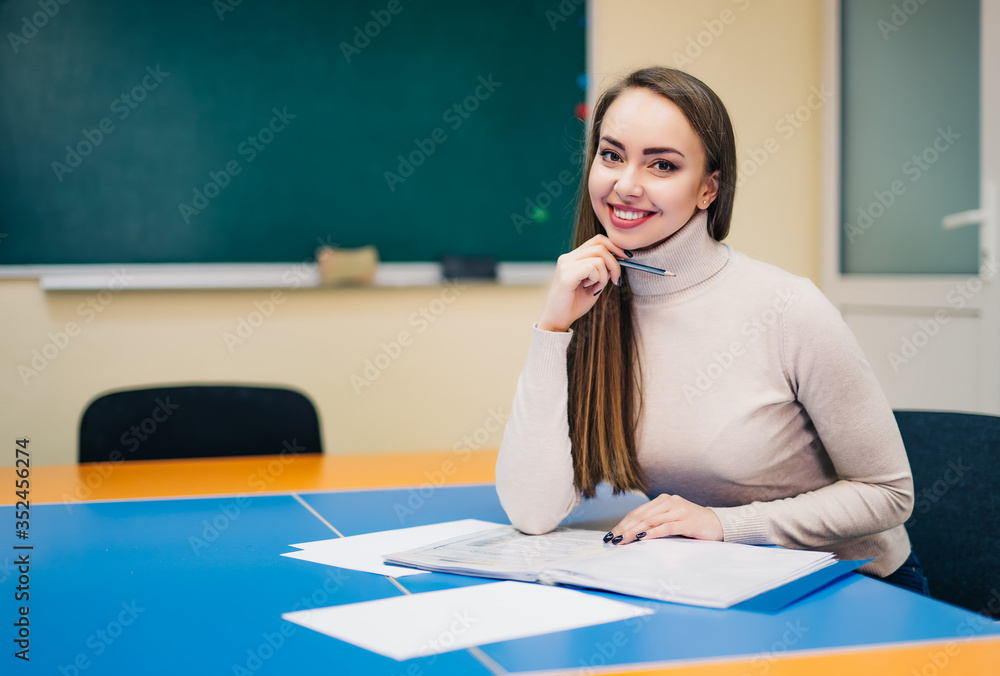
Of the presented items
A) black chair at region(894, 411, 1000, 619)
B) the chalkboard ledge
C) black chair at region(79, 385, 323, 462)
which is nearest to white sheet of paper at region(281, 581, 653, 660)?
black chair at region(894, 411, 1000, 619)

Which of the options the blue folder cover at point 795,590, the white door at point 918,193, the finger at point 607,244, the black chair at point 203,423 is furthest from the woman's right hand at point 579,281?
the white door at point 918,193

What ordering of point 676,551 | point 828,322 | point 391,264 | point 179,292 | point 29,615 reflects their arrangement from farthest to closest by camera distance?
1. point 391,264
2. point 179,292
3. point 828,322
4. point 676,551
5. point 29,615

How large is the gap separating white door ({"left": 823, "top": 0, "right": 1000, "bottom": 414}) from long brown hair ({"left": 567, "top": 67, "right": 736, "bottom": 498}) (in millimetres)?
1728

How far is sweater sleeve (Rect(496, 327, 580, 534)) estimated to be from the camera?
4.42 ft

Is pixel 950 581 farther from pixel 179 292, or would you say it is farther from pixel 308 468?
pixel 179 292

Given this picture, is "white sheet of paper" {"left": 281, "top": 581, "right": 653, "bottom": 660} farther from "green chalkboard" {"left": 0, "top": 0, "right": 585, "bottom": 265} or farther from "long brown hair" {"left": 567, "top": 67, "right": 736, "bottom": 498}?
"green chalkboard" {"left": 0, "top": 0, "right": 585, "bottom": 265}

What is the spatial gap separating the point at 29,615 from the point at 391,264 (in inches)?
87.0

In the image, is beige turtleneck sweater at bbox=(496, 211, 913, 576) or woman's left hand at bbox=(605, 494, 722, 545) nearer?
woman's left hand at bbox=(605, 494, 722, 545)

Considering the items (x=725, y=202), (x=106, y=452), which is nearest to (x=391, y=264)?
(x=106, y=452)

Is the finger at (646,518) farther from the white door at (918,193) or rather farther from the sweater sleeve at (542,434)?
the white door at (918,193)

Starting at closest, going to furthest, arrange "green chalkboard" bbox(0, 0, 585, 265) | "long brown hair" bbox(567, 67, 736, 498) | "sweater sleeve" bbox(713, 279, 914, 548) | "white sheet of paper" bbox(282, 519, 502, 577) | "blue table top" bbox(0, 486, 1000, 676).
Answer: "blue table top" bbox(0, 486, 1000, 676) < "white sheet of paper" bbox(282, 519, 502, 577) < "sweater sleeve" bbox(713, 279, 914, 548) < "long brown hair" bbox(567, 67, 736, 498) < "green chalkboard" bbox(0, 0, 585, 265)

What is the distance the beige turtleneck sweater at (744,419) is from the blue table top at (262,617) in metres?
0.25

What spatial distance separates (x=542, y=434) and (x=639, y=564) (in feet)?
1.16

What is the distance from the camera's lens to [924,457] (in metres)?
1.56
